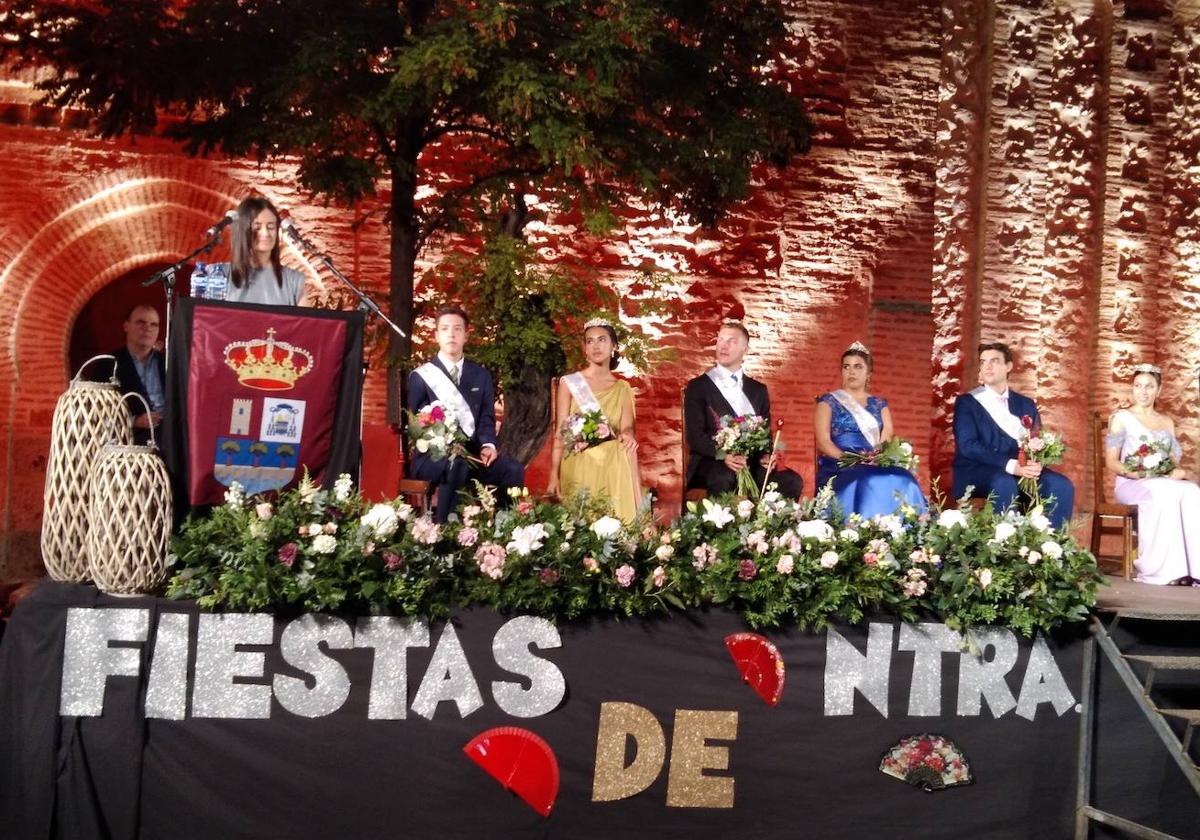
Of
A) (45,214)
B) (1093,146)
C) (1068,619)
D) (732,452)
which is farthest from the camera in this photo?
(1093,146)

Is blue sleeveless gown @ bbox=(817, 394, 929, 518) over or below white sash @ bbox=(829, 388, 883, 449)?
below

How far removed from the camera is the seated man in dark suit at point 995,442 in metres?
5.91

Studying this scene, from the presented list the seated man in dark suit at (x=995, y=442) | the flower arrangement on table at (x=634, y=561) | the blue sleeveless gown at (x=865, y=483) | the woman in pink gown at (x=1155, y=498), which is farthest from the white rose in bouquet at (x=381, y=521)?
the woman in pink gown at (x=1155, y=498)

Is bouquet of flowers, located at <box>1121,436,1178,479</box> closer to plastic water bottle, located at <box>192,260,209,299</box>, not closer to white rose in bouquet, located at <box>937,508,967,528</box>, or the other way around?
white rose in bouquet, located at <box>937,508,967,528</box>

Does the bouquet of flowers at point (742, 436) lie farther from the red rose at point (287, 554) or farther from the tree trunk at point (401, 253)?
the red rose at point (287, 554)

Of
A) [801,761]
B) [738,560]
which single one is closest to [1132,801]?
[801,761]

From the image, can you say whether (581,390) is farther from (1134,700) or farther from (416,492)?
(1134,700)

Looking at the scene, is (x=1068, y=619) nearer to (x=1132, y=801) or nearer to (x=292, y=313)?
(x=1132, y=801)

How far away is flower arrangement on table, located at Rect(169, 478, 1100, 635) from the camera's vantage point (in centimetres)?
368

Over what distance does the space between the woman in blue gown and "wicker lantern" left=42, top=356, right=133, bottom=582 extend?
307cm

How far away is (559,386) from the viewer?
226 inches

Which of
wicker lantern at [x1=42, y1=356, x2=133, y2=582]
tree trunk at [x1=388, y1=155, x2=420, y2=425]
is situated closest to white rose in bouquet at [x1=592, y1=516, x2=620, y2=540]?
wicker lantern at [x1=42, y1=356, x2=133, y2=582]

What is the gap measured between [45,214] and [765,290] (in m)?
4.26

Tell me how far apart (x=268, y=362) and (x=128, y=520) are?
2.51ft
